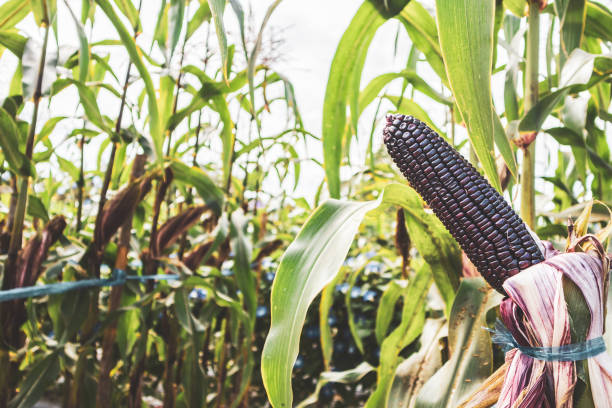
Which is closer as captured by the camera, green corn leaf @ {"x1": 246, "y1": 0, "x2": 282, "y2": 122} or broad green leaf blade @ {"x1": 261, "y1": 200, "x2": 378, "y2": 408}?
broad green leaf blade @ {"x1": 261, "y1": 200, "x2": 378, "y2": 408}

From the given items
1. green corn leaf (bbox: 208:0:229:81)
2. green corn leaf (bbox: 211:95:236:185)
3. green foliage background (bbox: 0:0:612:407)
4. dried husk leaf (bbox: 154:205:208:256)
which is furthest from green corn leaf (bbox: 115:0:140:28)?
green corn leaf (bbox: 208:0:229:81)

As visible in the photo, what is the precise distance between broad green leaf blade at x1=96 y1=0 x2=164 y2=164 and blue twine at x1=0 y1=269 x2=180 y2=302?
250 mm

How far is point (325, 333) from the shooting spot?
72cm

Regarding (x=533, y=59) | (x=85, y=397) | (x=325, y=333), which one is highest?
(x=533, y=59)

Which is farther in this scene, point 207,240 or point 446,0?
point 207,240

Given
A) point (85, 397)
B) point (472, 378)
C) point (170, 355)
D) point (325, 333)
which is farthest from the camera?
point (170, 355)

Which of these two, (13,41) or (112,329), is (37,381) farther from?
(13,41)

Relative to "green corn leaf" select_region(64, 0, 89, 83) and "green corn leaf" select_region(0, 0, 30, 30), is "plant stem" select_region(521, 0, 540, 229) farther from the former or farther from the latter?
"green corn leaf" select_region(0, 0, 30, 30)

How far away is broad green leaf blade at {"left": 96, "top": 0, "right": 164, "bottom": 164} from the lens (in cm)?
63

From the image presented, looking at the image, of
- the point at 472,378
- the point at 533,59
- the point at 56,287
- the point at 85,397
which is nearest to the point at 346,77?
the point at 533,59

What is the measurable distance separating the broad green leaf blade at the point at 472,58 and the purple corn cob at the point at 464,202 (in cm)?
5

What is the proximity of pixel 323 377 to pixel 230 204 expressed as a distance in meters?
0.44

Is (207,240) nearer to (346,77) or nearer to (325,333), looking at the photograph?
(325,333)

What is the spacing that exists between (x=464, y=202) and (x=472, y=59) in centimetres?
10
